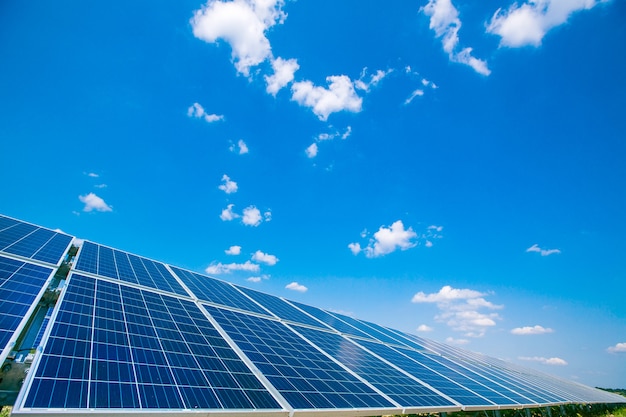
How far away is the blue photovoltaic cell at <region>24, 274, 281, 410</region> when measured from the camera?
6.15m

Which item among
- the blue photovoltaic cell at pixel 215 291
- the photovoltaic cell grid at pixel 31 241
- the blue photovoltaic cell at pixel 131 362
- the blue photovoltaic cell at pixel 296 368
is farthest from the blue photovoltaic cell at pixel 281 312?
the photovoltaic cell grid at pixel 31 241

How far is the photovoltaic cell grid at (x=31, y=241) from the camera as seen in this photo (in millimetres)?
12789

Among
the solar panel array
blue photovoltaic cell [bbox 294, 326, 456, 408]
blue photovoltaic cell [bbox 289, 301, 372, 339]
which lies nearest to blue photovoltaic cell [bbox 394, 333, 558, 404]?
the solar panel array

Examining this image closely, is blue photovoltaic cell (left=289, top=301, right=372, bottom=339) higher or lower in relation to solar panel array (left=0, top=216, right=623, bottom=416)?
higher

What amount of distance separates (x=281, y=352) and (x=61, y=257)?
1080 centimetres

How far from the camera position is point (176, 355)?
8984 mm

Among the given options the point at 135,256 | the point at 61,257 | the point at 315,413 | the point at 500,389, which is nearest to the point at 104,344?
the point at 315,413

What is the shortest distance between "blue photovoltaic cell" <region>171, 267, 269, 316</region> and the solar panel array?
18 centimetres

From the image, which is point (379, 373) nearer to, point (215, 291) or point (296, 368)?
point (296, 368)

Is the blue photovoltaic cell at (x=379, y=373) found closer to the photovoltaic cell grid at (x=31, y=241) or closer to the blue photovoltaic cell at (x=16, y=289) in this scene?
the blue photovoltaic cell at (x=16, y=289)

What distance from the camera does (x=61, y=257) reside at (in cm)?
1397

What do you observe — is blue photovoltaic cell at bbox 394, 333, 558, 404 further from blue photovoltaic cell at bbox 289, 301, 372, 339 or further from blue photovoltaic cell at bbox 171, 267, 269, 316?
blue photovoltaic cell at bbox 171, 267, 269, 316

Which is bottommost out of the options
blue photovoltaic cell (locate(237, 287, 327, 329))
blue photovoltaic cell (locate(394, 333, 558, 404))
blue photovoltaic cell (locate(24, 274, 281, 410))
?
blue photovoltaic cell (locate(24, 274, 281, 410))

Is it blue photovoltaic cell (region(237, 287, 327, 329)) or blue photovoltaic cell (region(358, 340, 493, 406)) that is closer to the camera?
blue photovoltaic cell (region(358, 340, 493, 406))
